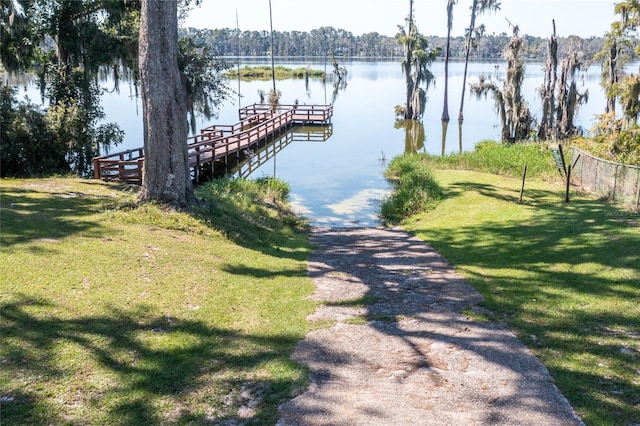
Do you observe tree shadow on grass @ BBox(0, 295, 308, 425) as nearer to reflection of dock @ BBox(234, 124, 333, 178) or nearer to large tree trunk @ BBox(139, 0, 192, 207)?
large tree trunk @ BBox(139, 0, 192, 207)

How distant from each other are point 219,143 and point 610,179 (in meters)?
19.4

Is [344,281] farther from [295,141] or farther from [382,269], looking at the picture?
[295,141]

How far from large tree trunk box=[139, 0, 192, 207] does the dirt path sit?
485 cm

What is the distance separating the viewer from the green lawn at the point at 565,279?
586 centimetres

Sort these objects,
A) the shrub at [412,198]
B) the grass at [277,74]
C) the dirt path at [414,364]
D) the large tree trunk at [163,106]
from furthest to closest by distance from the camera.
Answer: the grass at [277,74] → the shrub at [412,198] → the large tree trunk at [163,106] → the dirt path at [414,364]

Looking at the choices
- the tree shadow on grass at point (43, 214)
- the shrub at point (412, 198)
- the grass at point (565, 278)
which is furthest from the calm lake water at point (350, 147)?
the tree shadow on grass at point (43, 214)

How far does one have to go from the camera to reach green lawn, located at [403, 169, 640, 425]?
5.86 metres

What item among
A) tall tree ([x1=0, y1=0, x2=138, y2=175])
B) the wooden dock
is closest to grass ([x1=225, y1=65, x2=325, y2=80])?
the wooden dock

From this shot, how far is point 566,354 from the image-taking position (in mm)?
6480

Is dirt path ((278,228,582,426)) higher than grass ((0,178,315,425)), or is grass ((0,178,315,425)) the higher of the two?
grass ((0,178,315,425))

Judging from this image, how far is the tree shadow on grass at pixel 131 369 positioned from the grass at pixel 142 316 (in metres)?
0.01

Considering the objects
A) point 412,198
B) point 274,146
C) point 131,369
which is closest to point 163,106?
point 131,369

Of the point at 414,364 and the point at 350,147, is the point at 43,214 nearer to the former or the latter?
the point at 414,364

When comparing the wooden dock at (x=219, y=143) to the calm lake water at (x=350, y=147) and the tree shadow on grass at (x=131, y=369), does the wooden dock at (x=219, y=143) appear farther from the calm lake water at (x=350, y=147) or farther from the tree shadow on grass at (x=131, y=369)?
the tree shadow on grass at (x=131, y=369)
